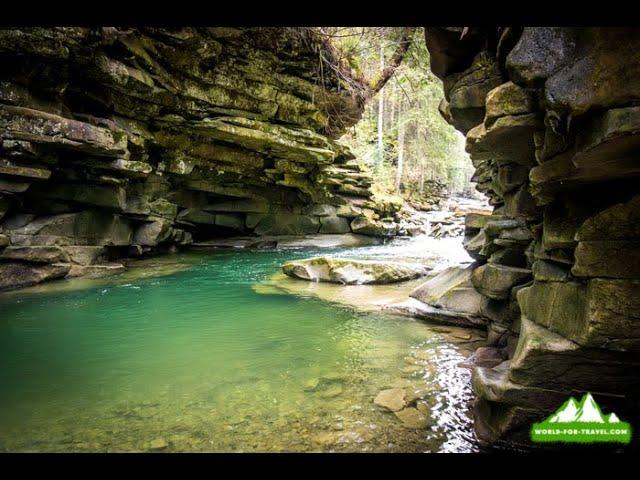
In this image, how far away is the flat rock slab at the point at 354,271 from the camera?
9.79 metres

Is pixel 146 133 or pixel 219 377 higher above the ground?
pixel 146 133

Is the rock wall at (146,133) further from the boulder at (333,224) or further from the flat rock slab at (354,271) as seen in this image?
the flat rock slab at (354,271)

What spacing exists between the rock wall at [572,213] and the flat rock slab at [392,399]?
0.72 meters

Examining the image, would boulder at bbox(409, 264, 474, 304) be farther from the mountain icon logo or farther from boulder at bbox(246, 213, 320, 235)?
boulder at bbox(246, 213, 320, 235)

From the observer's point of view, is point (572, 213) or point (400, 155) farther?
point (400, 155)

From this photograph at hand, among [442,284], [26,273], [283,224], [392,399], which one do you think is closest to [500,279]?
[392,399]

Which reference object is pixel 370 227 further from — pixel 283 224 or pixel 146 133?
pixel 146 133

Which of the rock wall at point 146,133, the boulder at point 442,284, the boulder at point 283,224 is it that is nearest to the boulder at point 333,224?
the boulder at point 283,224

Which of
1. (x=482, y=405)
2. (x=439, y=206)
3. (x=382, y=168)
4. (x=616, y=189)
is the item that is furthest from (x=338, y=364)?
(x=439, y=206)

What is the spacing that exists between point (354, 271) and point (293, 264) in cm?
191

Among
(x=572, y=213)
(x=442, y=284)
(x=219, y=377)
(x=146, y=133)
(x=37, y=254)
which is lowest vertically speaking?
(x=219, y=377)

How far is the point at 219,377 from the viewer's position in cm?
448

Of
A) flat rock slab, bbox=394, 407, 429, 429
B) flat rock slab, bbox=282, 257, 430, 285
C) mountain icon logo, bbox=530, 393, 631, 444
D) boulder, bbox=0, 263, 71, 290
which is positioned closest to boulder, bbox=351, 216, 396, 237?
flat rock slab, bbox=282, 257, 430, 285

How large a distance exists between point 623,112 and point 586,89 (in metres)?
0.26
